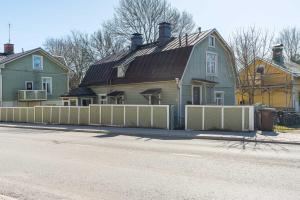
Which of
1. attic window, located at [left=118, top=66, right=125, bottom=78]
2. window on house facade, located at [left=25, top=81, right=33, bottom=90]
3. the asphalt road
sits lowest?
the asphalt road

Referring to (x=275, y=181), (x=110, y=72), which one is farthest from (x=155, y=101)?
(x=275, y=181)

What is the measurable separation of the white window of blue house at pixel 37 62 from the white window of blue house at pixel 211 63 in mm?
23338

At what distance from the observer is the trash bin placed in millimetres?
19103

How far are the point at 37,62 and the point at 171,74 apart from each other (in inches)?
927

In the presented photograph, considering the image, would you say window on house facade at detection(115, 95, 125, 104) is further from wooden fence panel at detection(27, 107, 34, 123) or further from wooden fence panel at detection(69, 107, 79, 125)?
wooden fence panel at detection(27, 107, 34, 123)

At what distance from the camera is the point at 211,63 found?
96.4 ft

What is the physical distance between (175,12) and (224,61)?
22866mm

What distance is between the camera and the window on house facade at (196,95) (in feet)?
89.5

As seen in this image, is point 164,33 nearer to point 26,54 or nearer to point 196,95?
point 196,95

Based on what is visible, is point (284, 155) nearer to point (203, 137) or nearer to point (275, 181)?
point (275, 181)

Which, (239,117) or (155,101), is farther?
(155,101)

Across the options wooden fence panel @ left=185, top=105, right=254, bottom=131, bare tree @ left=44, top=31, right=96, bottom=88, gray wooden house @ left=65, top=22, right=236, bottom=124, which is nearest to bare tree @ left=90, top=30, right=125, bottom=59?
bare tree @ left=44, top=31, right=96, bottom=88

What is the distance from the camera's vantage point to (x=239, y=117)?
19141 millimetres

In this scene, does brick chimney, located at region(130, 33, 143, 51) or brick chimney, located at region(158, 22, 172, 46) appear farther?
brick chimney, located at region(130, 33, 143, 51)
